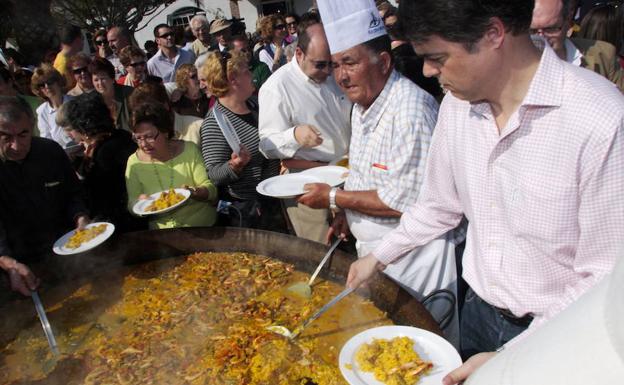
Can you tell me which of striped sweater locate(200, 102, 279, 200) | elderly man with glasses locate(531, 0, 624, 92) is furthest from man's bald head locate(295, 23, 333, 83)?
elderly man with glasses locate(531, 0, 624, 92)

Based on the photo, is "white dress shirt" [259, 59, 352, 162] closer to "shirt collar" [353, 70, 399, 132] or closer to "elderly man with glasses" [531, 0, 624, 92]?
"shirt collar" [353, 70, 399, 132]

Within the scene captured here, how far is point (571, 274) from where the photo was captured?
1554 millimetres

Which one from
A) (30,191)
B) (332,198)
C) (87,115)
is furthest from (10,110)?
(332,198)

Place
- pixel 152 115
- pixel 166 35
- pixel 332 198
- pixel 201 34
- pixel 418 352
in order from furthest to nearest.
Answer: pixel 201 34, pixel 166 35, pixel 152 115, pixel 332 198, pixel 418 352

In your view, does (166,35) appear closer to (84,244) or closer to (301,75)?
(301,75)

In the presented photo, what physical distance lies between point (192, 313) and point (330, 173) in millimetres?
1459

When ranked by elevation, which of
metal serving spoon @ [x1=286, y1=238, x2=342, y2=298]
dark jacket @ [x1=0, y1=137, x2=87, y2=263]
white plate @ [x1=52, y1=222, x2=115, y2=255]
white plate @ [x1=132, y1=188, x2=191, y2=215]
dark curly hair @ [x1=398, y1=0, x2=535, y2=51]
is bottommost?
metal serving spoon @ [x1=286, y1=238, x2=342, y2=298]

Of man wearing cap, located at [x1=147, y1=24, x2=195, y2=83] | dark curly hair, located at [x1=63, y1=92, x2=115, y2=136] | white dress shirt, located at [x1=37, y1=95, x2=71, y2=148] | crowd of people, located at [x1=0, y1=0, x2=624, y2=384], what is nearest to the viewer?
crowd of people, located at [x1=0, y1=0, x2=624, y2=384]

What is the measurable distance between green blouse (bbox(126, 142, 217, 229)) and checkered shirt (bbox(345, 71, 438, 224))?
1.78m

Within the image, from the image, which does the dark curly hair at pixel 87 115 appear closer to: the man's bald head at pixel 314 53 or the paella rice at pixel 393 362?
the man's bald head at pixel 314 53

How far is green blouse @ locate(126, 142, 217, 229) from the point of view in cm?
379

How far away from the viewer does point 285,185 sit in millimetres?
3318

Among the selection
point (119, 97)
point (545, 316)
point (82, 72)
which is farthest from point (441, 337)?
point (82, 72)

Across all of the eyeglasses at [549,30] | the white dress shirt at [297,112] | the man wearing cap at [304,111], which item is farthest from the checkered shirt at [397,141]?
the eyeglasses at [549,30]
